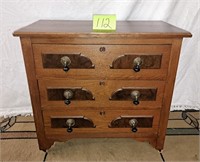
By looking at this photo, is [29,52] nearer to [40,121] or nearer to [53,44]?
[53,44]

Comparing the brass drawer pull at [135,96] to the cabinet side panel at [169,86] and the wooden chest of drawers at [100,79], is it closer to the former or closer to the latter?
the wooden chest of drawers at [100,79]

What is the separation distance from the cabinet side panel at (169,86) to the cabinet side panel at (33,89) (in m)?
0.67

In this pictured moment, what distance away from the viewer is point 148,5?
4.40 feet

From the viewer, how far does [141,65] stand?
0.98m

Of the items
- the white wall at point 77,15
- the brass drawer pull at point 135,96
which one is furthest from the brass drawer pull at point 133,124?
the white wall at point 77,15

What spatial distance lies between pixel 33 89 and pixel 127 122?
0.55 m

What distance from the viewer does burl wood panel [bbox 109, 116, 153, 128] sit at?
1.12 meters

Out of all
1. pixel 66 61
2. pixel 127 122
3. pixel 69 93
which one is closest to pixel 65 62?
pixel 66 61

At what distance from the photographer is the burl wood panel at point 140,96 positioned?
104 centimetres

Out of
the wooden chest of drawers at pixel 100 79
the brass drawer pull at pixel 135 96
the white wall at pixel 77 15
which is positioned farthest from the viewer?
the white wall at pixel 77 15

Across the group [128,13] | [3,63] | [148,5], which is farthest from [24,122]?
[148,5]

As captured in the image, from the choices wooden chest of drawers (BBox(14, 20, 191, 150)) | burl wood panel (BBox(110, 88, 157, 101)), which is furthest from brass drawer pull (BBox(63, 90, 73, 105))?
burl wood panel (BBox(110, 88, 157, 101))

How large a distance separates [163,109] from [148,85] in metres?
0.18

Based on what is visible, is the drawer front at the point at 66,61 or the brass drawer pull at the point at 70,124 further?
the brass drawer pull at the point at 70,124
